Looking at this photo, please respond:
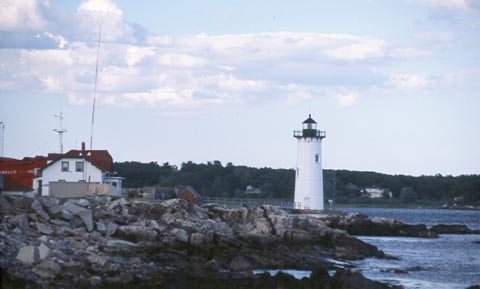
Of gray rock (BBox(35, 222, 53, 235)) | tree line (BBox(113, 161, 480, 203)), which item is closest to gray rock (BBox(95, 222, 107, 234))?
gray rock (BBox(35, 222, 53, 235))

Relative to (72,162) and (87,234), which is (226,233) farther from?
(72,162)

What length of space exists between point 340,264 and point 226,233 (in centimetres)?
460

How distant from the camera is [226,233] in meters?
36.9

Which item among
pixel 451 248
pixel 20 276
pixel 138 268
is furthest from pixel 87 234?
pixel 451 248

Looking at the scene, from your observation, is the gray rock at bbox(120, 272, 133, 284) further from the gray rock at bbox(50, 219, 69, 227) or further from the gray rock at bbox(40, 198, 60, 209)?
the gray rock at bbox(40, 198, 60, 209)

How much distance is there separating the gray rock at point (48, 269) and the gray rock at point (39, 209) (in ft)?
20.3

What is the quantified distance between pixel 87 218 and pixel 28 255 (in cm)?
675

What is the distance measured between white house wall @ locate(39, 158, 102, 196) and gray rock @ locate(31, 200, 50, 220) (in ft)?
67.1

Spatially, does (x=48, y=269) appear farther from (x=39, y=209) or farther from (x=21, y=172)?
(x=21, y=172)

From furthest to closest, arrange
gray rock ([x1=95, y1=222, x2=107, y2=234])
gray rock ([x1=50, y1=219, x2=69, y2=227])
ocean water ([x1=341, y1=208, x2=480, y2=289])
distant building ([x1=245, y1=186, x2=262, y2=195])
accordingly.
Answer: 1. distant building ([x1=245, y1=186, x2=262, y2=195])
2. ocean water ([x1=341, y1=208, x2=480, y2=289])
3. gray rock ([x1=95, y1=222, x2=107, y2=234])
4. gray rock ([x1=50, y1=219, x2=69, y2=227])

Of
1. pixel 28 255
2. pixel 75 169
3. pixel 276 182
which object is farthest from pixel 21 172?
pixel 276 182

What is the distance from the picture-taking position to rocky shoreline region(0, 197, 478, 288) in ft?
86.5

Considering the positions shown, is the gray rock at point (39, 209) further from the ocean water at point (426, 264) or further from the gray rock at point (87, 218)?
the ocean water at point (426, 264)

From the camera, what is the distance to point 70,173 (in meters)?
54.1
